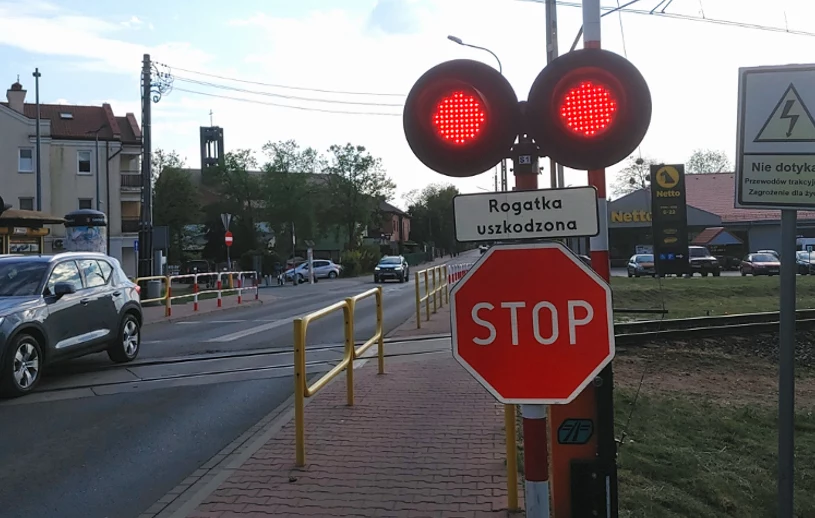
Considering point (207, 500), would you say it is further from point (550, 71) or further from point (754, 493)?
point (754, 493)

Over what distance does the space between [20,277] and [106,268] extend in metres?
1.74

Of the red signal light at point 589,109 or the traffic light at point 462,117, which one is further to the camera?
the traffic light at point 462,117

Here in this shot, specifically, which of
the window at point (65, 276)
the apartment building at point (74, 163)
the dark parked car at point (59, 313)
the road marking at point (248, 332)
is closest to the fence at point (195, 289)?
the road marking at point (248, 332)

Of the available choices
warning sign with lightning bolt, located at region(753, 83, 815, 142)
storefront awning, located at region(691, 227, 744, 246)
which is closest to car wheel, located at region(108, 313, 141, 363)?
warning sign with lightning bolt, located at region(753, 83, 815, 142)

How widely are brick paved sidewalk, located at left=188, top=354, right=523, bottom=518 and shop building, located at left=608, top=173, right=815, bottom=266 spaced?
41315 millimetres

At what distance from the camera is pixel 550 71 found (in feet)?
9.91

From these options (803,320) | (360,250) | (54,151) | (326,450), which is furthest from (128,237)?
(326,450)

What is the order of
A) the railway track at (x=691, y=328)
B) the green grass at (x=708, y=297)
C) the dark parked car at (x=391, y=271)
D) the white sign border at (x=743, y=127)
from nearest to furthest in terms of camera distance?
the white sign border at (x=743, y=127)
the railway track at (x=691, y=328)
the green grass at (x=708, y=297)
the dark parked car at (x=391, y=271)

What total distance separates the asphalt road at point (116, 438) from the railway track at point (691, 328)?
586 cm

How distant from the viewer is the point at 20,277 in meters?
9.18

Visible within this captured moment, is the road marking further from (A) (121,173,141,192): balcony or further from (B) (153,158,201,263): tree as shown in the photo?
(B) (153,158,201,263): tree

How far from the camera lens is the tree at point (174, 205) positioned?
63.2 meters

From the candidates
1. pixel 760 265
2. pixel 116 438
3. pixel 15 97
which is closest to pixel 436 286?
pixel 116 438

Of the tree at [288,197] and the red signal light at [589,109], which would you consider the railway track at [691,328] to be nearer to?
the red signal light at [589,109]
